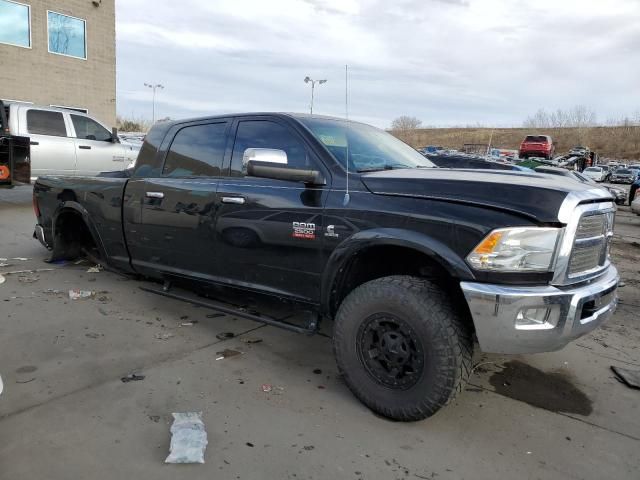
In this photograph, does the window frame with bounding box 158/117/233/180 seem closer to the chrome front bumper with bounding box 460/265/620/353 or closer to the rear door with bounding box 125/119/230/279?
the rear door with bounding box 125/119/230/279

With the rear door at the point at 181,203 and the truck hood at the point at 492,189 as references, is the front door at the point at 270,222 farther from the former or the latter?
the truck hood at the point at 492,189

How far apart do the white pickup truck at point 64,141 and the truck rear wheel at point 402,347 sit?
8.86 metres

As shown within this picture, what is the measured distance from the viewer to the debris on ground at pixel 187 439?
2.58 metres

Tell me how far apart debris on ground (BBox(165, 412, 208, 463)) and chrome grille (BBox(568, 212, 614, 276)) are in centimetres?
213

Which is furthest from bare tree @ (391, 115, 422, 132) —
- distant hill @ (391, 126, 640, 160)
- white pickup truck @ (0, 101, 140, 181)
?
white pickup truck @ (0, 101, 140, 181)

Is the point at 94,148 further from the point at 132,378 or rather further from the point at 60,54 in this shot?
the point at 60,54

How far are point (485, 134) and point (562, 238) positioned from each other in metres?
101

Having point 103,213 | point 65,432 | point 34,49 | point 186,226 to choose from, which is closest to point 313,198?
point 186,226

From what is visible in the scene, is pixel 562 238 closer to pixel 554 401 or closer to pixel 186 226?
pixel 554 401

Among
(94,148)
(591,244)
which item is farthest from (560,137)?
(591,244)

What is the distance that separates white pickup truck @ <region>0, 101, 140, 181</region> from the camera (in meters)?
10.8

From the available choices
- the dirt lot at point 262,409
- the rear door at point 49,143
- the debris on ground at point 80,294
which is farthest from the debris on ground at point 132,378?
the rear door at point 49,143

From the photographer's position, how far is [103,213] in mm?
5074

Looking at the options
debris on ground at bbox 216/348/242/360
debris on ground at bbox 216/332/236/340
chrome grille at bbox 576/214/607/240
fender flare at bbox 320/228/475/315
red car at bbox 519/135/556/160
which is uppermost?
red car at bbox 519/135/556/160
